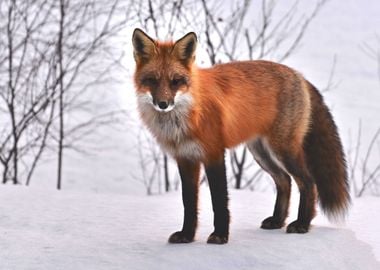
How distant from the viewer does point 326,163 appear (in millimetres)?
5246

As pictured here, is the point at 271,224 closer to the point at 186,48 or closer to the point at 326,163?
the point at 326,163

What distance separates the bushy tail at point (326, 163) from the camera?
17.0 feet

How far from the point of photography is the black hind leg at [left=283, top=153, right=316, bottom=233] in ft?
16.3

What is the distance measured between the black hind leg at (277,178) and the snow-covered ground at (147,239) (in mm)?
193

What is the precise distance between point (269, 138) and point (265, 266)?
116 cm

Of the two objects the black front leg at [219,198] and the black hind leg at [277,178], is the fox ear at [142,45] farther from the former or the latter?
the black hind leg at [277,178]

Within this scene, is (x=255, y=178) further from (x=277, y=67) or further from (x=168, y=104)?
(x=168, y=104)

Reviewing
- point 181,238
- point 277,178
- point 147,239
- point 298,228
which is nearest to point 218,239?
point 181,238

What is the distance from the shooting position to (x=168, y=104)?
4.07 metres

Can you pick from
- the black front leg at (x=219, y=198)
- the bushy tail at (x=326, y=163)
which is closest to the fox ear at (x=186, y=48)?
the black front leg at (x=219, y=198)

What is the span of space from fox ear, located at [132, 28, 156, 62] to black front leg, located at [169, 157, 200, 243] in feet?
2.47

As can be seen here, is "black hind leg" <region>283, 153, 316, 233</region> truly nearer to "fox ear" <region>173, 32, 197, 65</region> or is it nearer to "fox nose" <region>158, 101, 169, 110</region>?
"fox ear" <region>173, 32, 197, 65</region>

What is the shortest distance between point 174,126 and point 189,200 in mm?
570

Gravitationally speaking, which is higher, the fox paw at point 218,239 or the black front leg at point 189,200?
the black front leg at point 189,200
